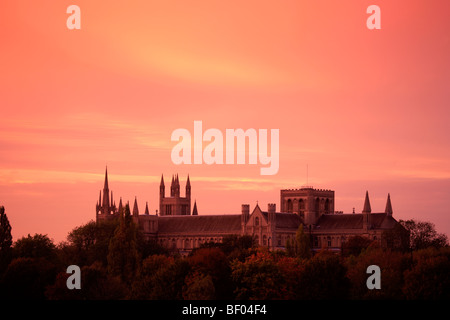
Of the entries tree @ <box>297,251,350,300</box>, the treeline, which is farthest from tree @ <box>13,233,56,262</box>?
tree @ <box>297,251,350,300</box>

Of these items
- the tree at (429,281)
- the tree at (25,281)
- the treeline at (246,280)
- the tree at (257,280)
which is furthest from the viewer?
the tree at (25,281)

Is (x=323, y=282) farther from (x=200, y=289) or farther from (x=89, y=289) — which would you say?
(x=89, y=289)

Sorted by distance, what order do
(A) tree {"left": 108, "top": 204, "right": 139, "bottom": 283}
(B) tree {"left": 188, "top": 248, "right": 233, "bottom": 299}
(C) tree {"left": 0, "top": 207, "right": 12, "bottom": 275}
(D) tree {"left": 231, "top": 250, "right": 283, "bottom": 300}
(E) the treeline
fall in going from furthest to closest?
(C) tree {"left": 0, "top": 207, "right": 12, "bottom": 275} → (A) tree {"left": 108, "top": 204, "right": 139, "bottom": 283} → (B) tree {"left": 188, "top": 248, "right": 233, "bottom": 299} → (D) tree {"left": 231, "top": 250, "right": 283, "bottom": 300} → (E) the treeline

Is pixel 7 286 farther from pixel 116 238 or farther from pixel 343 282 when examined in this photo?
pixel 343 282

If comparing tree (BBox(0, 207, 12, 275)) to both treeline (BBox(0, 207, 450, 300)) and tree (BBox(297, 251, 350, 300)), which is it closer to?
treeline (BBox(0, 207, 450, 300))

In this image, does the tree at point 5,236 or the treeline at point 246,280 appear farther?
the tree at point 5,236

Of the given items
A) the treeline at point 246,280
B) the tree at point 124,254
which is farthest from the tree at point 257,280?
the tree at point 124,254

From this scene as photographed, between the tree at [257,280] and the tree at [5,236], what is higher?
the tree at [5,236]

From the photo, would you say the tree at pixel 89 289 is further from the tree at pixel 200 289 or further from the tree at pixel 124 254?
the tree at pixel 124 254
